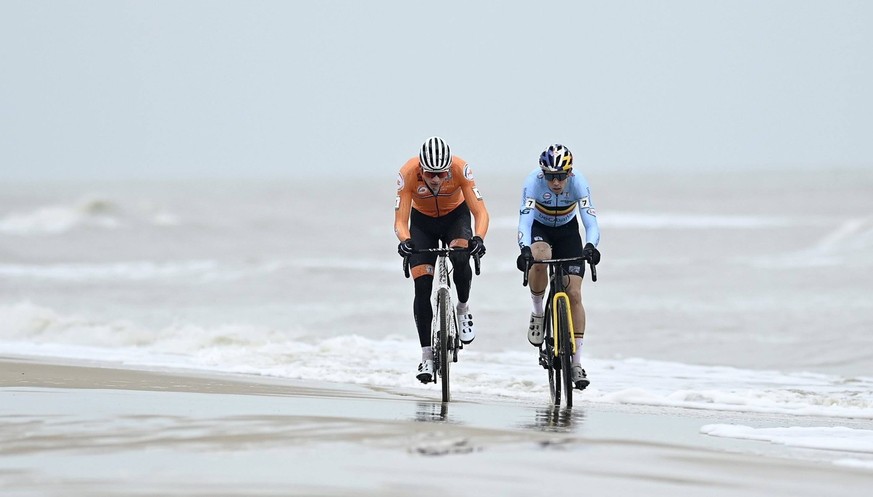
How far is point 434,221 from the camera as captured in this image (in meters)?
9.05

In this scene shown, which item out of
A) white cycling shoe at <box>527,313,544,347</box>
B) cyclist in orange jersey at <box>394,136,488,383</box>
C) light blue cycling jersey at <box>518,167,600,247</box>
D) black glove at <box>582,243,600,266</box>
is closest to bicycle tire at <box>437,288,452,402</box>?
cyclist in orange jersey at <box>394,136,488,383</box>

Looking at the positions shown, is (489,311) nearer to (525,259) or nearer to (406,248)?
(406,248)

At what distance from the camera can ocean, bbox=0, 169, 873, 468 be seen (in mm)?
10422

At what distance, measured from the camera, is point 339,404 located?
308 inches

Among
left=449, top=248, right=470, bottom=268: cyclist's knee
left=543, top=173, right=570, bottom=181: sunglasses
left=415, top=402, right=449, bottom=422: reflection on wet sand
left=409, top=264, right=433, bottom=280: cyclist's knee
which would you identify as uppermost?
left=543, top=173, right=570, bottom=181: sunglasses

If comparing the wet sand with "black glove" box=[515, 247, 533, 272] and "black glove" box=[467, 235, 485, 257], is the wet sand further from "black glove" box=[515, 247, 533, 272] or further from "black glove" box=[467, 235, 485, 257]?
"black glove" box=[467, 235, 485, 257]

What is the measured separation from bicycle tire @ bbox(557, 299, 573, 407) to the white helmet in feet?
4.16

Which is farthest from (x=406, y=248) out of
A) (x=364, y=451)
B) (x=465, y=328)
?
(x=364, y=451)

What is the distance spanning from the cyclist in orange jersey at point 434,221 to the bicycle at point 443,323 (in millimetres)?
71

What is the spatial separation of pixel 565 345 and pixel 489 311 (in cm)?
904

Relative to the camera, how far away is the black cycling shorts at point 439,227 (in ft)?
29.3

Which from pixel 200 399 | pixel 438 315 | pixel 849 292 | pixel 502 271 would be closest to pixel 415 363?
pixel 438 315

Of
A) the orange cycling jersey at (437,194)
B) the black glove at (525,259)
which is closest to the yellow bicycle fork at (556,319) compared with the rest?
the black glove at (525,259)

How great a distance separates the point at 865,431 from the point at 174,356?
7.56 m
